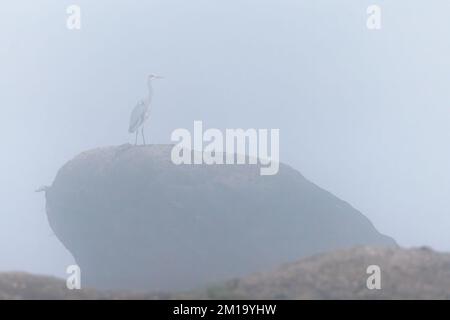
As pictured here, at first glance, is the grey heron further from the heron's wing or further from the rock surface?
the rock surface

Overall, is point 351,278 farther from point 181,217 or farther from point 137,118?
point 137,118

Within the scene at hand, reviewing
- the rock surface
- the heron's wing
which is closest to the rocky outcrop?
the rock surface

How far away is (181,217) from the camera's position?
37594 mm

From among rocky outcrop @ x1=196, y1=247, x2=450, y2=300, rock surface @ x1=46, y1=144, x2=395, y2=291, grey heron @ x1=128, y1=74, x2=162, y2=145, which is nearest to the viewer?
rocky outcrop @ x1=196, y1=247, x2=450, y2=300

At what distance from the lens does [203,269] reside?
3556 cm

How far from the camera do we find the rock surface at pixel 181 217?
121ft

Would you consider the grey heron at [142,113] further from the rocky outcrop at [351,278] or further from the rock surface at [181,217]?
the rocky outcrop at [351,278]

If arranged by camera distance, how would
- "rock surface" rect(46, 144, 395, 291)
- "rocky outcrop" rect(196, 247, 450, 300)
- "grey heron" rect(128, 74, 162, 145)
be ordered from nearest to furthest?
1. "rocky outcrop" rect(196, 247, 450, 300)
2. "rock surface" rect(46, 144, 395, 291)
3. "grey heron" rect(128, 74, 162, 145)

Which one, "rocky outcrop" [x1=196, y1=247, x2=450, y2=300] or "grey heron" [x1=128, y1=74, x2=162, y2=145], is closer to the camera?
"rocky outcrop" [x1=196, y1=247, x2=450, y2=300]

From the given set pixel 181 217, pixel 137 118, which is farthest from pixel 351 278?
pixel 137 118

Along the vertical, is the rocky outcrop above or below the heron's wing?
below

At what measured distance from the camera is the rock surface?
3688 cm
